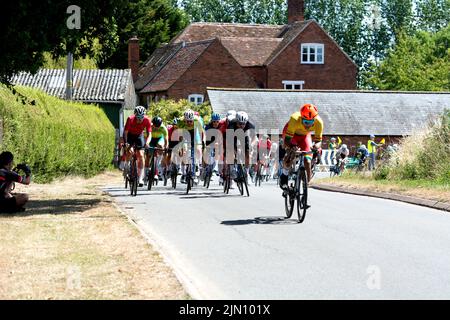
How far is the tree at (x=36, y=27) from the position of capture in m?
17.7

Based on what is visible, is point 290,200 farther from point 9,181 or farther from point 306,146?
point 9,181

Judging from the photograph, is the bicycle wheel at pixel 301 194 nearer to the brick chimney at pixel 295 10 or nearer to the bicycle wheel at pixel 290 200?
the bicycle wheel at pixel 290 200

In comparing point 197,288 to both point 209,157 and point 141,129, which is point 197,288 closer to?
point 141,129

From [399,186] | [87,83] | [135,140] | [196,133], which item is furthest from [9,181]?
[87,83]

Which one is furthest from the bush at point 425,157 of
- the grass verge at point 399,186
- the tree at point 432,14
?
the tree at point 432,14

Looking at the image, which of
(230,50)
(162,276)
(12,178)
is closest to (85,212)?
(12,178)

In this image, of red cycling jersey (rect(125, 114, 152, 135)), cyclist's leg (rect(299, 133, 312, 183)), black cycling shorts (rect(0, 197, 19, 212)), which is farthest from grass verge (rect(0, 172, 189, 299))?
red cycling jersey (rect(125, 114, 152, 135))

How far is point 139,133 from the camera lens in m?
22.2

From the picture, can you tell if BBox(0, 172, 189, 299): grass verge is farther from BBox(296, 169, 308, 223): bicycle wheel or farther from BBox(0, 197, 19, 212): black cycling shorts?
BBox(296, 169, 308, 223): bicycle wheel

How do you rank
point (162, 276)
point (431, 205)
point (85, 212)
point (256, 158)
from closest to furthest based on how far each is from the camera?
point (162, 276) < point (85, 212) < point (431, 205) < point (256, 158)

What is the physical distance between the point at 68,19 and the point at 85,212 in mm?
3543

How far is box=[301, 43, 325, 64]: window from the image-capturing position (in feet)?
255

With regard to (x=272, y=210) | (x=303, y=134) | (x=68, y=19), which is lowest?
(x=272, y=210)
